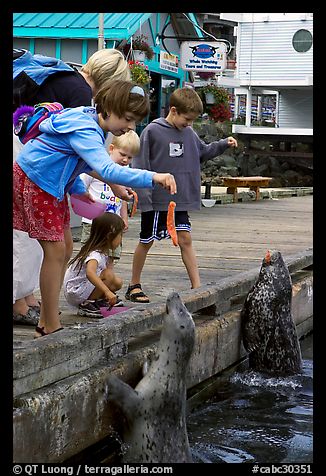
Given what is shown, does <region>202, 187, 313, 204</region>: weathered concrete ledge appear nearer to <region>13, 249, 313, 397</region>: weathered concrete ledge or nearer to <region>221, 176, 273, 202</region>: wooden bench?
<region>221, 176, 273, 202</region>: wooden bench

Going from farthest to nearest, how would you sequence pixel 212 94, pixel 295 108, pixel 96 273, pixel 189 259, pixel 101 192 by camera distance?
pixel 295 108 → pixel 212 94 → pixel 189 259 → pixel 101 192 → pixel 96 273

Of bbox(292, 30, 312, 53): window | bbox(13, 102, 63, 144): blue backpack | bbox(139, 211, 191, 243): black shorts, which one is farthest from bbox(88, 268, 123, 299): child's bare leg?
bbox(292, 30, 312, 53): window

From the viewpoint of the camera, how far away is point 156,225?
6969 millimetres

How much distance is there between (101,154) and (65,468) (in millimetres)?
1535

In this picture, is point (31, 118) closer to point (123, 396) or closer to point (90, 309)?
point (90, 309)

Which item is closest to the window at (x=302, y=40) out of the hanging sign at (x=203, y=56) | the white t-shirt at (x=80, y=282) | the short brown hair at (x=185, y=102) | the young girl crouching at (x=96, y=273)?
the hanging sign at (x=203, y=56)

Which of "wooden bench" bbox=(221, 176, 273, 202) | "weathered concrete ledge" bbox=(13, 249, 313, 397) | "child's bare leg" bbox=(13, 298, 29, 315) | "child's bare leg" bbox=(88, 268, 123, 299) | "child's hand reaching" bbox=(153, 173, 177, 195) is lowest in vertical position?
"weathered concrete ledge" bbox=(13, 249, 313, 397)

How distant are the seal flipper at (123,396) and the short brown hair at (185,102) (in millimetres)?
3043

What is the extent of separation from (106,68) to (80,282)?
145cm

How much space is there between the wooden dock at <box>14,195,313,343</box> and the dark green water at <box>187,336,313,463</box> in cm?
88

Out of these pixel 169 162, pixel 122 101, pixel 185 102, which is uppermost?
pixel 185 102

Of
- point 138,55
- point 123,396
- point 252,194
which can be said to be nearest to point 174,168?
point 123,396

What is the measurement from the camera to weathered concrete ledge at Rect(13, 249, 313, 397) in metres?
3.92
